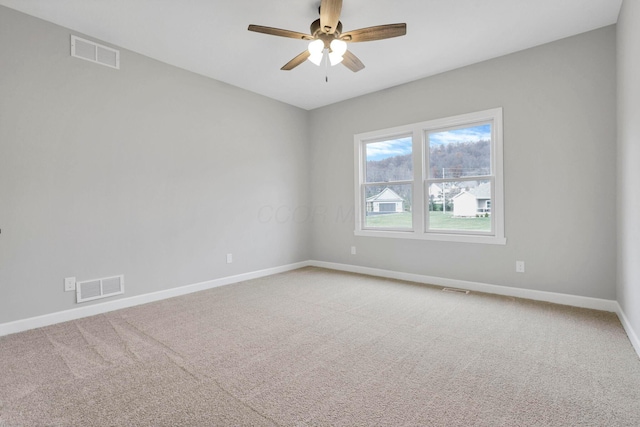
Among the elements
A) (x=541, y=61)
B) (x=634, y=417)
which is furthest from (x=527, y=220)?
(x=634, y=417)

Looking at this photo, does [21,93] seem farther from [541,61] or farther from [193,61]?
[541,61]

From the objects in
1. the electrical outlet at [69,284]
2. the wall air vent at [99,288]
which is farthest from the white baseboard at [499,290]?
the electrical outlet at [69,284]

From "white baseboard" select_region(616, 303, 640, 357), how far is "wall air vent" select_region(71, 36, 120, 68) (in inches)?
198

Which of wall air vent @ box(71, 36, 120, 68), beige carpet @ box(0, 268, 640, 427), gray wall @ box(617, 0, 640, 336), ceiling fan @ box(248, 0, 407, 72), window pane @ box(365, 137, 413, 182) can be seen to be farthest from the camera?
window pane @ box(365, 137, 413, 182)

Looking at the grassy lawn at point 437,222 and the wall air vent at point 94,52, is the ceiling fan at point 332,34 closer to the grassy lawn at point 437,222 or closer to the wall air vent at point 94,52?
the wall air vent at point 94,52

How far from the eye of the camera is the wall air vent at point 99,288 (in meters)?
3.00

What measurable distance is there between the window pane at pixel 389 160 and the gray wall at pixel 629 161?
7.21ft

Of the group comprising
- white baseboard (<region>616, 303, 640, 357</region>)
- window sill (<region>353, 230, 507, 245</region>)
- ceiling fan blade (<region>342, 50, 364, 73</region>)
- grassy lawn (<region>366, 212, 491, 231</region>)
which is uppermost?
ceiling fan blade (<region>342, 50, 364, 73</region>)

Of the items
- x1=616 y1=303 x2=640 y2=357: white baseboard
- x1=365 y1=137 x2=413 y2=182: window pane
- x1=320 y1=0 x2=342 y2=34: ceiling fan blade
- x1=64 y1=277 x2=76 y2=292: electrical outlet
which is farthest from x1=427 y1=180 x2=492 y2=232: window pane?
x1=64 y1=277 x2=76 y2=292: electrical outlet

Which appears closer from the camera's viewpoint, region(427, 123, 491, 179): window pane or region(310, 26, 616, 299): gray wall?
region(310, 26, 616, 299): gray wall

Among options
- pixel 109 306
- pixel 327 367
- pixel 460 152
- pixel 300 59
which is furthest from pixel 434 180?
pixel 109 306

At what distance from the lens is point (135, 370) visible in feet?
6.60

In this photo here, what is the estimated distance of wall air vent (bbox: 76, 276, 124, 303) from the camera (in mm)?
2996

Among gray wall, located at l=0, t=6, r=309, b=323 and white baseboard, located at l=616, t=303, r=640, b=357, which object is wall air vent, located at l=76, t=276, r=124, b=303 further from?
white baseboard, located at l=616, t=303, r=640, b=357
